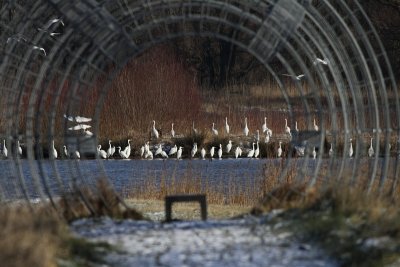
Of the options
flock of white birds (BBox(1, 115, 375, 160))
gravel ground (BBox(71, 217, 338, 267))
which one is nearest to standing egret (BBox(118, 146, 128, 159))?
flock of white birds (BBox(1, 115, 375, 160))

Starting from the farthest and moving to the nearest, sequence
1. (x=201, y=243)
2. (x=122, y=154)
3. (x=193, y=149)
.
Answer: (x=193, y=149)
(x=122, y=154)
(x=201, y=243)

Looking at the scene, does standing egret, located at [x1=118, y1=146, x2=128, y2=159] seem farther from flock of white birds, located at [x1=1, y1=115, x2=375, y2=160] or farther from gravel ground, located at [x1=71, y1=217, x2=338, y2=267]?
gravel ground, located at [x1=71, y1=217, x2=338, y2=267]

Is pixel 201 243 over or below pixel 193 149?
below

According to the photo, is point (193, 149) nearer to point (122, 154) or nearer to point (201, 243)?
point (122, 154)

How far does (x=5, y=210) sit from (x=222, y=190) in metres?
10.7

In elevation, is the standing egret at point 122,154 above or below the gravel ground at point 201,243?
above

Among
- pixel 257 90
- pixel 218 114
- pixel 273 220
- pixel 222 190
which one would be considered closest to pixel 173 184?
pixel 222 190

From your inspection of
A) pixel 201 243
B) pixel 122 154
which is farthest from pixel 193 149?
pixel 201 243

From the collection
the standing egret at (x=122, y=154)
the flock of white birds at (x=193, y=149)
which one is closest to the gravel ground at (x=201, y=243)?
the flock of white birds at (x=193, y=149)

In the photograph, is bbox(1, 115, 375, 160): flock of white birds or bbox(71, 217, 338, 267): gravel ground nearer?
bbox(71, 217, 338, 267): gravel ground

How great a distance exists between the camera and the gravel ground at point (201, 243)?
914cm

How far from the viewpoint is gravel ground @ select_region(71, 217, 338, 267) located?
360 inches

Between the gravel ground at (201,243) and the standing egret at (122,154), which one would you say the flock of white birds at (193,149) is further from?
the gravel ground at (201,243)

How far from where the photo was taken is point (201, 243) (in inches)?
393
